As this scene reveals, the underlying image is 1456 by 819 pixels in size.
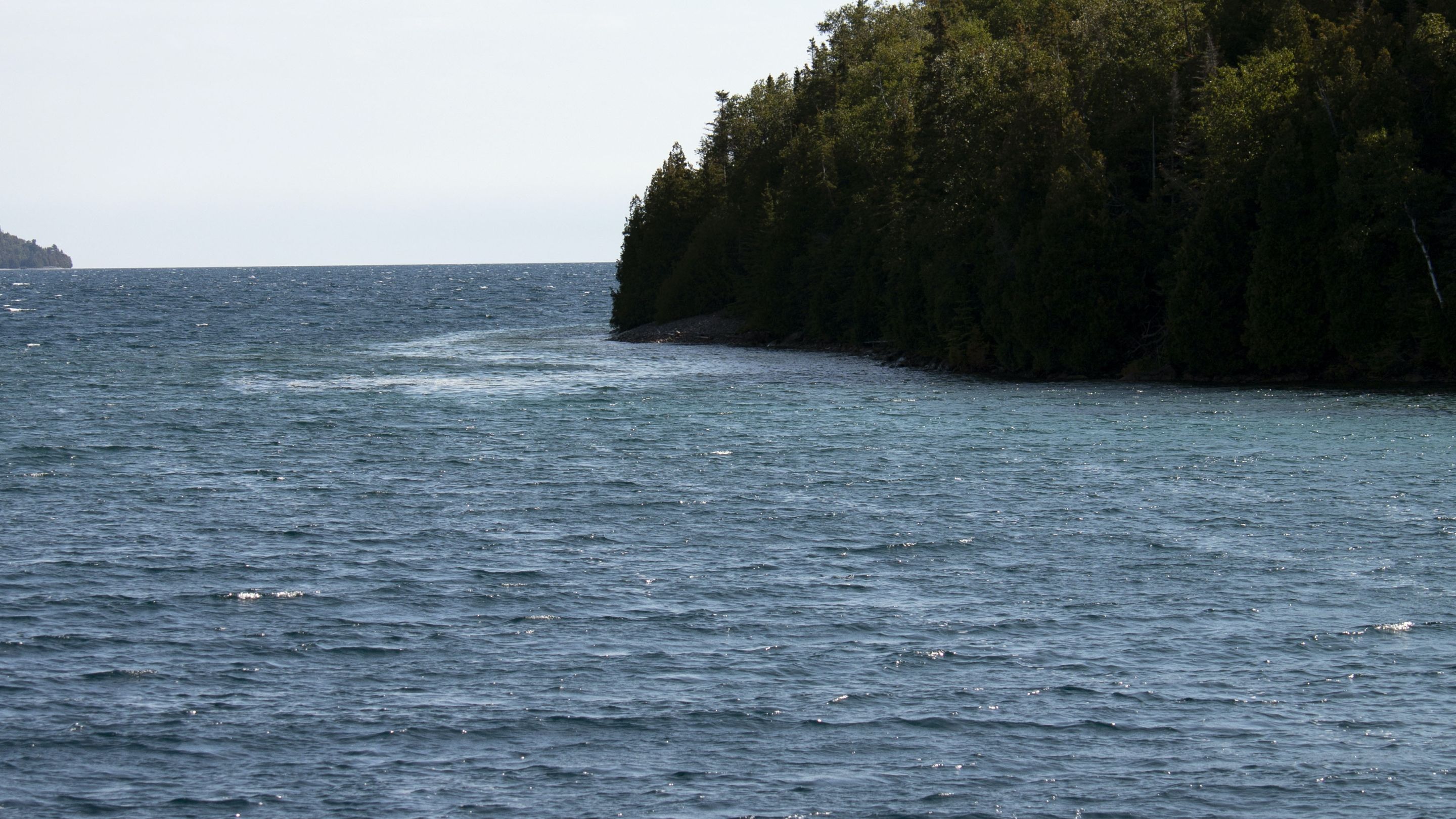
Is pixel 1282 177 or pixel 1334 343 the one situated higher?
pixel 1282 177

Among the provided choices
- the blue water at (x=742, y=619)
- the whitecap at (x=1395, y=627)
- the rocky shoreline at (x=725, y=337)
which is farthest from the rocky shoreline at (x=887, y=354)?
the whitecap at (x=1395, y=627)

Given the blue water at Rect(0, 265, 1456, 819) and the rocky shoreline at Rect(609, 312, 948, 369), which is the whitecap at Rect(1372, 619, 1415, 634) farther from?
the rocky shoreline at Rect(609, 312, 948, 369)

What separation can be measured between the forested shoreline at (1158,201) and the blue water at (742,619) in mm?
10415

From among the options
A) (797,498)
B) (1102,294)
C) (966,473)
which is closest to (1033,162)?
(1102,294)

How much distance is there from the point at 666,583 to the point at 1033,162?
53419 mm

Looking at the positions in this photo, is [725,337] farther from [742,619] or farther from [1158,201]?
[742,619]

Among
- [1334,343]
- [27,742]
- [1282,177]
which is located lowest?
[27,742]

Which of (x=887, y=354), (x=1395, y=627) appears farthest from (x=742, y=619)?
(x=887, y=354)

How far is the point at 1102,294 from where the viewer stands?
7069cm

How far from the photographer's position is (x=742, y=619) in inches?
979

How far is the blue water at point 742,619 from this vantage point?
17.5 m

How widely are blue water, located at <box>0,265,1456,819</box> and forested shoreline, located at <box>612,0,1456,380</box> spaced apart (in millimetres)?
10415

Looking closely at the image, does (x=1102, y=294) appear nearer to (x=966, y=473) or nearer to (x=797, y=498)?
(x=966, y=473)

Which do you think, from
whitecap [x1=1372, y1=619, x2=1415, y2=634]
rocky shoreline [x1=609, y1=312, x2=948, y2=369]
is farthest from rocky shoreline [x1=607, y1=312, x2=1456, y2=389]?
whitecap [x1=1372, y1=619, x2=1415, y2=634]
